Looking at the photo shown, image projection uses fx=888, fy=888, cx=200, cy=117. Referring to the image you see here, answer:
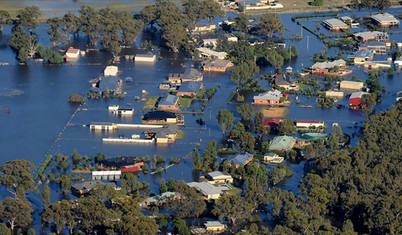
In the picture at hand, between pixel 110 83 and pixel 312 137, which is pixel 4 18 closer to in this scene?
pixel 110 83

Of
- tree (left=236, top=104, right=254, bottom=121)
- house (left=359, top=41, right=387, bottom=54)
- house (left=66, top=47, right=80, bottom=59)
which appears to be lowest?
tree (left=236, top=104, right=254, bottom=121)

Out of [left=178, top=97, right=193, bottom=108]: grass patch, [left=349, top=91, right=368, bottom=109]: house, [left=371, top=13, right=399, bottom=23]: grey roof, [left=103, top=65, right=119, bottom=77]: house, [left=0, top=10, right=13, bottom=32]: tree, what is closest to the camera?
[left=349, top=91, right=368, bottom=109]: house

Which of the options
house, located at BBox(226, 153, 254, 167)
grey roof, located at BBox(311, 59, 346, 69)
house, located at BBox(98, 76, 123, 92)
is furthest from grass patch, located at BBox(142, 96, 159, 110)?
grey roof, located at BBox(311, 59, 346, 69)

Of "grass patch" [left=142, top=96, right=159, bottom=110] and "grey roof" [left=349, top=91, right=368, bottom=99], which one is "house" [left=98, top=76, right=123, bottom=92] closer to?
"grass patch" [left=142, top=96, right=159, bottom=110]

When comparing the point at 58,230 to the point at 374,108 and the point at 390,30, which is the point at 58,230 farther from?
the point at 390,30

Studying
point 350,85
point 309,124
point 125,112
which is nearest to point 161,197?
point 309,124
